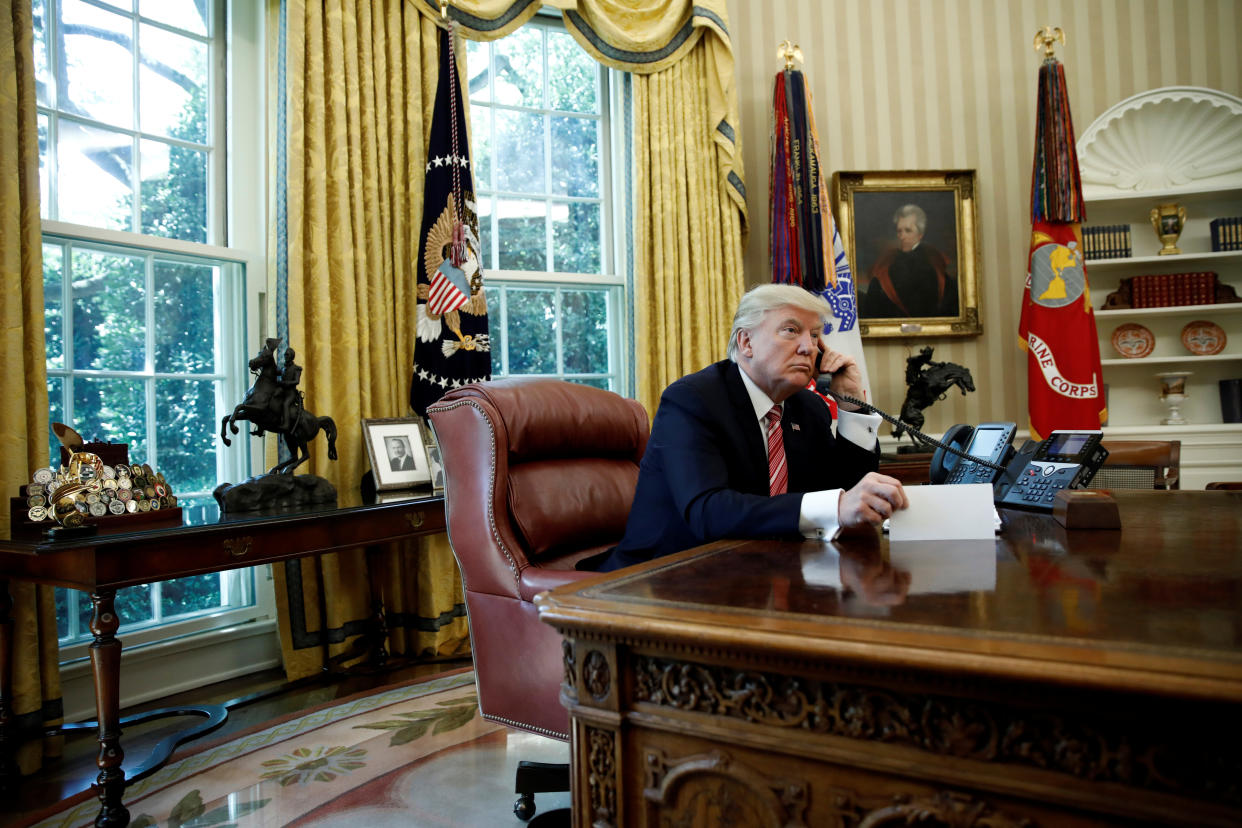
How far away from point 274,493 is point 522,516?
132 cm

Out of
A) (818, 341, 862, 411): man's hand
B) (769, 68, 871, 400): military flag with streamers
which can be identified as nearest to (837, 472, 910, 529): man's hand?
(818, 341, 862, 411): man's hand

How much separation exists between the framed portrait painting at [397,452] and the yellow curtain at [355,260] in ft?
0.52

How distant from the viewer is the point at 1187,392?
4.46 meters

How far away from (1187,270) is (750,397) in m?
3.93

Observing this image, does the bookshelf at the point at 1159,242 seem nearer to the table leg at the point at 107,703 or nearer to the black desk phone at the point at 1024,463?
the black desk phone at the point at 1024,463

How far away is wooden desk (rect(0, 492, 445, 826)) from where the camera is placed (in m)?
1.99

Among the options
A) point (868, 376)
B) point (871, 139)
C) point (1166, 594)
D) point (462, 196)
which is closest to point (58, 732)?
point (462, 196)

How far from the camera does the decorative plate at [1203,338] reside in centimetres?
440

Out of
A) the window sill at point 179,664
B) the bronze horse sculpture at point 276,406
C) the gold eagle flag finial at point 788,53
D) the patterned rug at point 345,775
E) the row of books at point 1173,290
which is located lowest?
the patterned rug at point 345,775

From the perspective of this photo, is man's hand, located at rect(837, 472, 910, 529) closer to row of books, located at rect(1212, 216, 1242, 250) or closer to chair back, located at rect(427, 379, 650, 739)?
chair back, located at rect(427, 379, 650, 739)

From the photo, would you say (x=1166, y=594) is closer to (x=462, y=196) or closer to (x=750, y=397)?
(x=750, y=397)

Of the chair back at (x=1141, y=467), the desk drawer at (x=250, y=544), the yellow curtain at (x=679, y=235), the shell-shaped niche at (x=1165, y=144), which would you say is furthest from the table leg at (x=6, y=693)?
the shell-shaped niche at (x=1165, y=144)

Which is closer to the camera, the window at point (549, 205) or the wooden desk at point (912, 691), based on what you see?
the wooden desk at point (912, 691)

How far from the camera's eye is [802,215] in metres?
4.19
